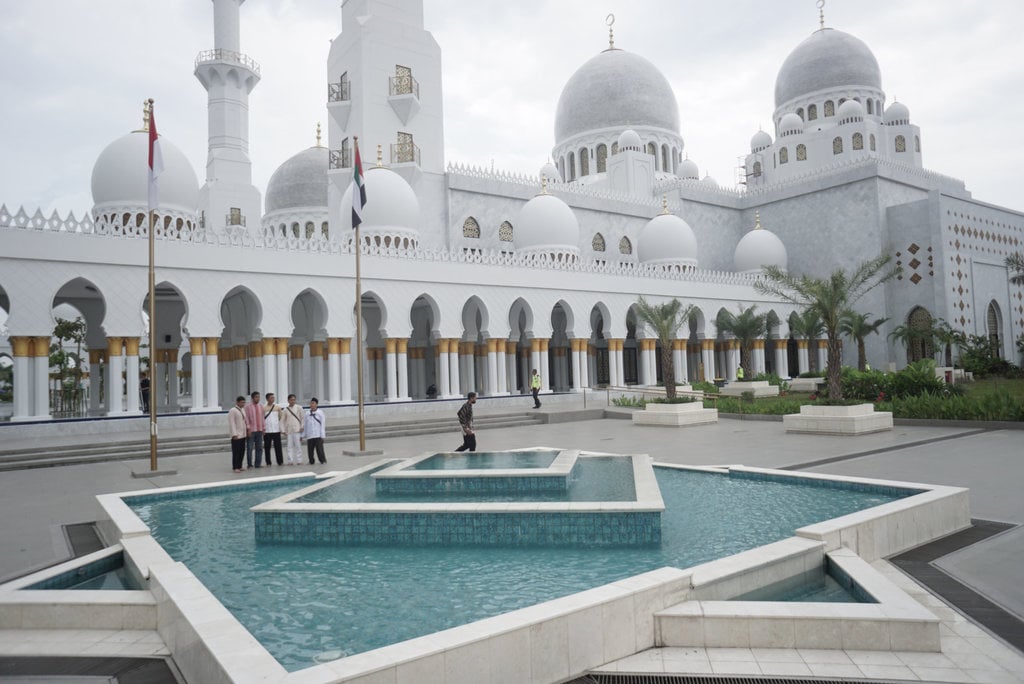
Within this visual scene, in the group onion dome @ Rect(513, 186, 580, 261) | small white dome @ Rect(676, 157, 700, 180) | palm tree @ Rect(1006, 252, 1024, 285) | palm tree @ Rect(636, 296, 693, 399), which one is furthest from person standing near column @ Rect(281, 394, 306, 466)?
small white dome @ Rect(676, 157, 700, 180)

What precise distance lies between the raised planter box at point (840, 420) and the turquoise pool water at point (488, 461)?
5924 mm

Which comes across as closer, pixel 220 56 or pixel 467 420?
pixel 467 420

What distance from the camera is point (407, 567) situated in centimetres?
506

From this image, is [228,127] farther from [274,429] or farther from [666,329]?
[274,429]

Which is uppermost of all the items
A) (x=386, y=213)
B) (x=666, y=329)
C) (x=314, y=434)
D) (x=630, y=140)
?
(x=630, y=140)

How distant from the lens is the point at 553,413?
1720 cm

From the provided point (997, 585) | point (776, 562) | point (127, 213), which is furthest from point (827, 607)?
point (127, 213)

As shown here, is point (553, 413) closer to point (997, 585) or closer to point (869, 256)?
point (997, 585)

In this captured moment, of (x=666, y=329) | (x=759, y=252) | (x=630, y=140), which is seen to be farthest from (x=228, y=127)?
(x=759, y=252)

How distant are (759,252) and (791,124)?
29.2ft

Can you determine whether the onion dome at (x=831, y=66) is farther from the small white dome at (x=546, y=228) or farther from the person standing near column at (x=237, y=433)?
the person standing near column at (x=237, y=433)

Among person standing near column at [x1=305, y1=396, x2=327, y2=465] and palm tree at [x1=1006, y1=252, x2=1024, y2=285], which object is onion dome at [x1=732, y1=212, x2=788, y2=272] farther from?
person standing near column at [x1=305, y1=396, x2=327, y2=465]

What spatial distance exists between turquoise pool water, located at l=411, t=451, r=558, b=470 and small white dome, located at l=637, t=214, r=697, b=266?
2063cm

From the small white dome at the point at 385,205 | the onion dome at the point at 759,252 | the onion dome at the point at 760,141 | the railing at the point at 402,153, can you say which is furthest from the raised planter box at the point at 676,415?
the onion dome at the point at 760,141
